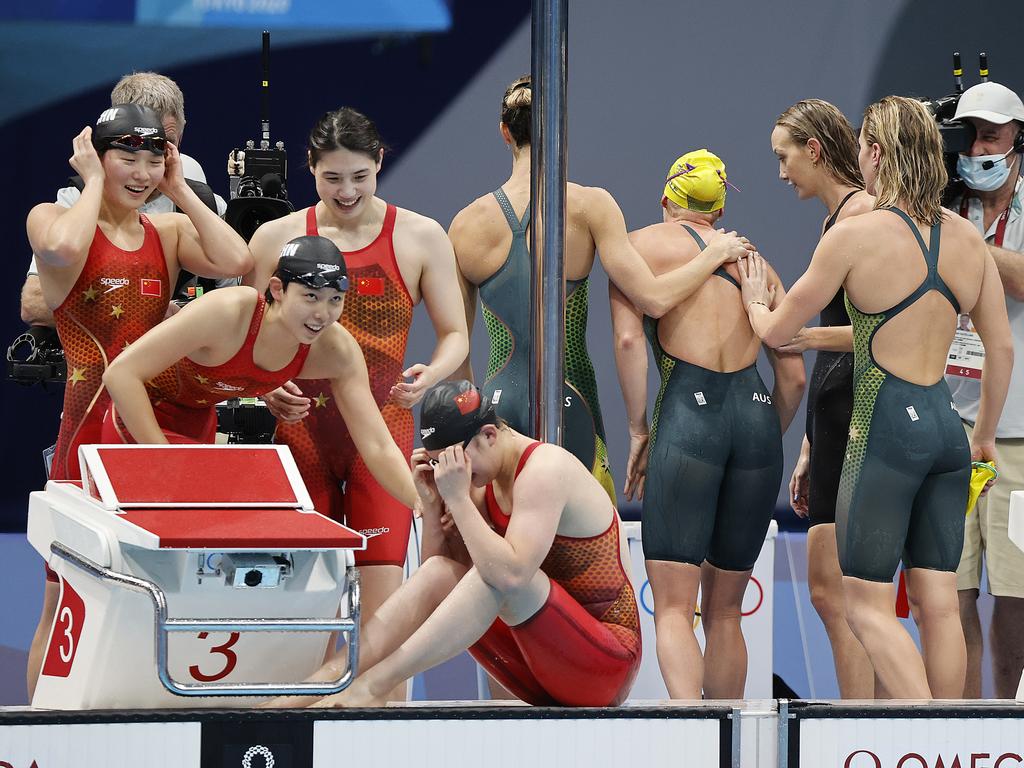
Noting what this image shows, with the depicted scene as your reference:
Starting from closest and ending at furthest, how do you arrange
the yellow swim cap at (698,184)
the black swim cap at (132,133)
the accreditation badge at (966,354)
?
the black swim cap at (132,133), the yellow swim cap at (698,184), the accreditation badge at (966,354)

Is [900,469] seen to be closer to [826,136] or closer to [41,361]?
[826,136]

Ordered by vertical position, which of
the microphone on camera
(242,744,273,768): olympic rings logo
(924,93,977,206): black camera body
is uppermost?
(924,93,977,206): black camera body

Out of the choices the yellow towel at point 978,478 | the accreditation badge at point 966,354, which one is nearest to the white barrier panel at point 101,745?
the yellow towel at point 978,478

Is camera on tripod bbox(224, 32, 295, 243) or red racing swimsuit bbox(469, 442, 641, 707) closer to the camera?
red racing swimsuit bbox(469, 442, 641, 707)

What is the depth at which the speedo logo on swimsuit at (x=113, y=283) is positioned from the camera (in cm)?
346

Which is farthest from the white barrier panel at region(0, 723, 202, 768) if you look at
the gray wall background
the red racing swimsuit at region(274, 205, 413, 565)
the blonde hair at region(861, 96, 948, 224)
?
the gray wall background

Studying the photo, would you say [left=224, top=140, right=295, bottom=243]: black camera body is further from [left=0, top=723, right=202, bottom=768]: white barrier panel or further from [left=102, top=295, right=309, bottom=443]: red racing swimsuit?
[left=0, top=723, right=202, bottom=768]: white barrier panel

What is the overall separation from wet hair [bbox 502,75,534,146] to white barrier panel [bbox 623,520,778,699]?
131cm

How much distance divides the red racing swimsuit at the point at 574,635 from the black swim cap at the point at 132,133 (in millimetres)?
1165

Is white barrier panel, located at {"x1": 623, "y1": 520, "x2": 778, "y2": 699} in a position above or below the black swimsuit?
below

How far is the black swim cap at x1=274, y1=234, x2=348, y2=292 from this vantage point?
3006 mm

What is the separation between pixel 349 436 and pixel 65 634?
1.09m

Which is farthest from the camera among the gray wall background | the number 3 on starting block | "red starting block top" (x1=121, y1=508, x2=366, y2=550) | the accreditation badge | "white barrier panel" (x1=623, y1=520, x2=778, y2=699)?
the gray wall background

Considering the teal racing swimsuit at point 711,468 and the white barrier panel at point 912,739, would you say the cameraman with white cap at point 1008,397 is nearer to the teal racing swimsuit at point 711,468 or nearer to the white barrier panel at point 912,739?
the teal racing swimsuit at point 711,468
